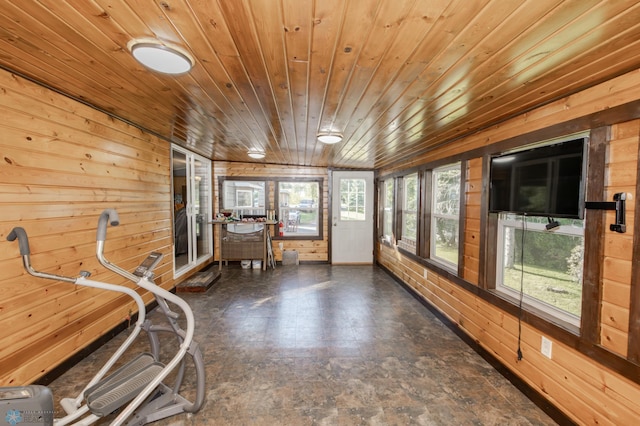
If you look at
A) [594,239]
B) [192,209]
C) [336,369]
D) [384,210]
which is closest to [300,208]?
[384,210]

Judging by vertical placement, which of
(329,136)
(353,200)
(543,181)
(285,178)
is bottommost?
(353,200)

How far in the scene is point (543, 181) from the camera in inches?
73.8

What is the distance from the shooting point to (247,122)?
8.79 feet

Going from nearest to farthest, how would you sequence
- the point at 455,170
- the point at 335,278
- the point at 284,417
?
the point at 284,417 < the point at 455,170 < the point at 335,278

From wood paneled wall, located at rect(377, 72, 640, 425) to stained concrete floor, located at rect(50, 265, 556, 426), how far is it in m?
0.23

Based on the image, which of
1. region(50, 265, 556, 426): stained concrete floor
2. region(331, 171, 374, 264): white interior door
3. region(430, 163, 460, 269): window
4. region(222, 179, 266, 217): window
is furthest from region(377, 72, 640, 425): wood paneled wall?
region(222, 179, 266, 217): window

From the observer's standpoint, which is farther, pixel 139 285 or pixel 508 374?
pixel 508 374

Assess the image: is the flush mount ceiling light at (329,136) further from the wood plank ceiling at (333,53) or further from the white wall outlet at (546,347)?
the white wall outlet at (546,347)

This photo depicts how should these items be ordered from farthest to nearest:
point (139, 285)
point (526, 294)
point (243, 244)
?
point (243, 244) < point (526, 294) < point (139, 285)

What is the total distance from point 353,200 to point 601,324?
15.3 feet

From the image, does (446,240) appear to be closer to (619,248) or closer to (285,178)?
(619,248)

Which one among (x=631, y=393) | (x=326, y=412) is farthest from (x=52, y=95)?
(x=631, y=393)

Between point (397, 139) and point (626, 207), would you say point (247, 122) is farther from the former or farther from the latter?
point (626, 207)

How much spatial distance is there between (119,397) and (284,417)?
1003mm
